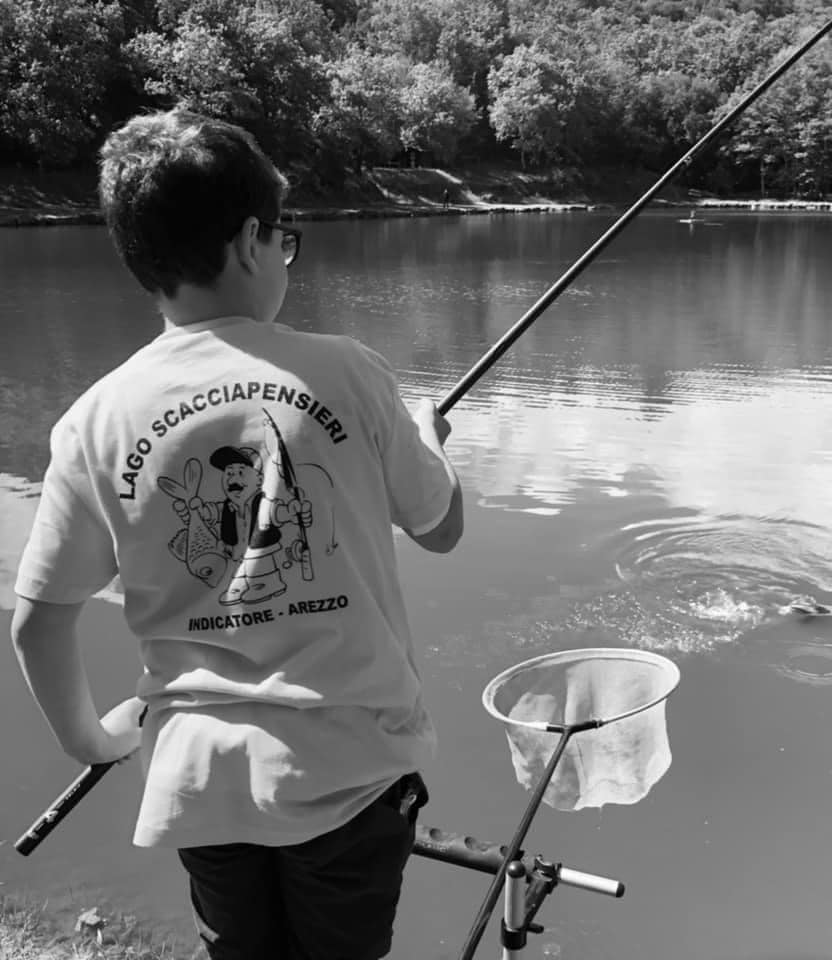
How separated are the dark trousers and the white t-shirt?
0.06 meters

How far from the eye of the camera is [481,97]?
70.2 m

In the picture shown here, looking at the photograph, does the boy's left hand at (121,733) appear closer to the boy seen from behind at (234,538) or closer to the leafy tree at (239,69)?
the boy seen from behind at (234,538)

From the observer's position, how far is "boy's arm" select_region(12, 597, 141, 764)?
4.30 ft

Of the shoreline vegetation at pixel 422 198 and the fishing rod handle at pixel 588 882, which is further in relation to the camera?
the shoreline vegetation at pixel 422 198

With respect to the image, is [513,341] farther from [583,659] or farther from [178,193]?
[178,193]

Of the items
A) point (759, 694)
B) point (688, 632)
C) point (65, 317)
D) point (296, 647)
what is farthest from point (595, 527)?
point (65, 317)

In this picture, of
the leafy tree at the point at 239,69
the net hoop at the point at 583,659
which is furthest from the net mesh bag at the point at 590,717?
the leafy tree at the point at 239,69

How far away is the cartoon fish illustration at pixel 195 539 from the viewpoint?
1229 mm

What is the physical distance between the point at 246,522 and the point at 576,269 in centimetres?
147

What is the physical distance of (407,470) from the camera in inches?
53.3

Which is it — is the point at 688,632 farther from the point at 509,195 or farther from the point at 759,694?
the point at 509,195

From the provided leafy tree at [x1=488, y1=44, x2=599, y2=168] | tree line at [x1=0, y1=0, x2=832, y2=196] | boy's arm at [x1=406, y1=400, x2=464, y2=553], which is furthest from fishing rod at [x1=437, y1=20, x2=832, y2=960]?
leafy tree at [x1=488, y1=44, x2=599, y2=168]

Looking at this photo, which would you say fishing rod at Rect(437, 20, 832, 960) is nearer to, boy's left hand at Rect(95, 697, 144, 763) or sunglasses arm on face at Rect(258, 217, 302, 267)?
sunglasses arm on face at Rect(258, 217, 302, 267)

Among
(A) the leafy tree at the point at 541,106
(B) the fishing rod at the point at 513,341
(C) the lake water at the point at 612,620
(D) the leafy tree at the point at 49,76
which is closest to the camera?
(B) the fishing rod at the point at 513,341
